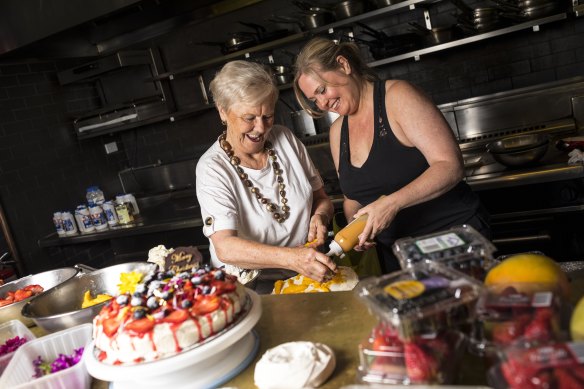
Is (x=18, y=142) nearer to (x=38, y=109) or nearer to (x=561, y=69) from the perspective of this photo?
(x=38, y=109)

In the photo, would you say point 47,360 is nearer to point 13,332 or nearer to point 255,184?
point 13,332

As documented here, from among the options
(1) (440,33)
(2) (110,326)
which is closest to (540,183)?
(1) (440,33)

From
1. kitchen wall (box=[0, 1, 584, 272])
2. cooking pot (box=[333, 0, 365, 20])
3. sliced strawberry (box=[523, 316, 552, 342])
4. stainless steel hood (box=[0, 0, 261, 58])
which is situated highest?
stainless steel hood (box=[0, 0, 261, 58])

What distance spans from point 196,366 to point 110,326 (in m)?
0.22

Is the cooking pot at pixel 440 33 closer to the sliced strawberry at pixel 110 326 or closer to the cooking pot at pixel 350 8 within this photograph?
the cooking pot at pixel 350 8

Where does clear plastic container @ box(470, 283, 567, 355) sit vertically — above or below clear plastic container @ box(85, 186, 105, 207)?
below

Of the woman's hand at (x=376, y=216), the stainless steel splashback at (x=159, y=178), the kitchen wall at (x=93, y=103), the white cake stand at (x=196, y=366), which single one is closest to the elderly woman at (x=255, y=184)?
the woman's hand at (x=376, y=216)

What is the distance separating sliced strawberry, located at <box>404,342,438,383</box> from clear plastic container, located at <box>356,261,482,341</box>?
1.2 inches

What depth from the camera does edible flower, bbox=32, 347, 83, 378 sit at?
4.39ft

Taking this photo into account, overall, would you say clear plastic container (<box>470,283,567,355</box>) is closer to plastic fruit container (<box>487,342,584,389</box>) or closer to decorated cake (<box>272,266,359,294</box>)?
plastic fruit container (<box>487,342,584,389</box>)

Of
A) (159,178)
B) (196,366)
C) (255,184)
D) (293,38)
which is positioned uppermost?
(293,38)

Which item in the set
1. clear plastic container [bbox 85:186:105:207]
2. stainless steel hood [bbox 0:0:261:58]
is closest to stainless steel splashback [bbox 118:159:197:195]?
clear plastic container [bbox 85:186:105:207]

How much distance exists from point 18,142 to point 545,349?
491 cm

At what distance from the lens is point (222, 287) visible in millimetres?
1274
